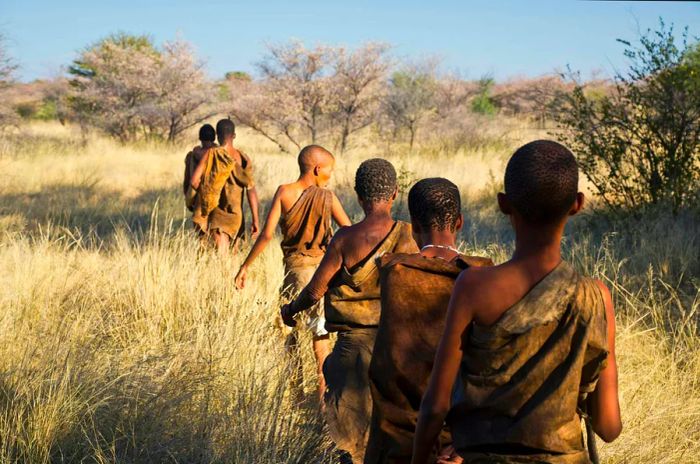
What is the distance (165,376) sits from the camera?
14.3 ft

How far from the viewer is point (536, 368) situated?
219 centimetres

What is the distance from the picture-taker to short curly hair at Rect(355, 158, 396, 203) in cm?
399

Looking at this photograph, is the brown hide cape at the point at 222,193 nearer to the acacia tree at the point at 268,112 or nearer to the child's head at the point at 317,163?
the child's head at the point at 317,163

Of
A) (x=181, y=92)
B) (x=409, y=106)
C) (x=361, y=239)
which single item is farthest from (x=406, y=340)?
(x=181, y=92)

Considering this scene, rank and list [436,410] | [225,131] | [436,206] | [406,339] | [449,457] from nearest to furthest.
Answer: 1. [436,410]
2. [449,457]
3. [406,339]
4. [436,206]
5. [225,131]

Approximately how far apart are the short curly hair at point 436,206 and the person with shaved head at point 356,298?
0.70 metres

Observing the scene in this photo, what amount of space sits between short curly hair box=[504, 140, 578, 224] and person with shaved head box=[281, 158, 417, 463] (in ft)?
4.69

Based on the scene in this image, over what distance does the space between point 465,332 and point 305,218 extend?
348cm

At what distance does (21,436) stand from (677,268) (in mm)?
5726

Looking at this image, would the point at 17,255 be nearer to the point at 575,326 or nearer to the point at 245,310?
the point at 245,310

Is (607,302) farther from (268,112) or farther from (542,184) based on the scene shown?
(268,112)

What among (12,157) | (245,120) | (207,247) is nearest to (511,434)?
(207,247)

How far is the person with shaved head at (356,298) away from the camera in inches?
146

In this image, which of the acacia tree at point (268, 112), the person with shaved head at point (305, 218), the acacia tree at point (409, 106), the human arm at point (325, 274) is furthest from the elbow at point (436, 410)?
the acacia tree at point (409, 106)
